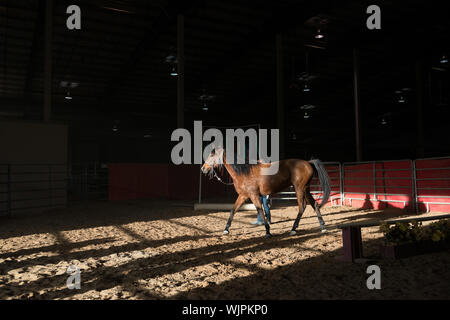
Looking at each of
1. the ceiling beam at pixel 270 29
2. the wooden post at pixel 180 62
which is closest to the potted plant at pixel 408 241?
the ceiling beam at pixel 270 29

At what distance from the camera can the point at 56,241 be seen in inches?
237

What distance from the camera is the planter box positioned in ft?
14.0

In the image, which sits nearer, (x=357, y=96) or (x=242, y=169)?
(x=242, y=169)

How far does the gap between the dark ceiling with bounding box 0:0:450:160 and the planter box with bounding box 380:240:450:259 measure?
9.35m

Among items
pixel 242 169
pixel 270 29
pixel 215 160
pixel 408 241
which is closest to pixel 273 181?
pixel 242 169

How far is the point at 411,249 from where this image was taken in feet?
14.4

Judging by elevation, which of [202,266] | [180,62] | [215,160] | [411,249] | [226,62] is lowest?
[202,266]

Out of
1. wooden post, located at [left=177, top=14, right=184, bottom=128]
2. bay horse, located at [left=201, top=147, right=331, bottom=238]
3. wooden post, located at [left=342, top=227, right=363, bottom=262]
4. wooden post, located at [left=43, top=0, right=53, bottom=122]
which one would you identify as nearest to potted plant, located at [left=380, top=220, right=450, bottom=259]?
wooden post, located at [left=342, top=227, right=363, bottom=262]

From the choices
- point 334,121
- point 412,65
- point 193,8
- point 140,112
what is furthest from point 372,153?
point 193,8

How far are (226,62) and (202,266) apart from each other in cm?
1545

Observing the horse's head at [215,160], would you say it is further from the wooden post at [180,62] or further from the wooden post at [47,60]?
the wooden post at [47,60]

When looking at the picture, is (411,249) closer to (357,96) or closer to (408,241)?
(408,241)
